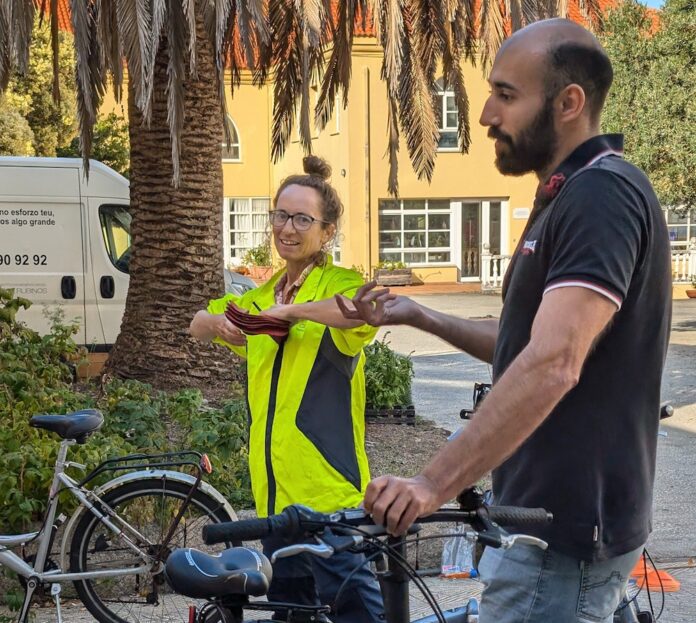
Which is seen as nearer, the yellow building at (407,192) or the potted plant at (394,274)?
the potted plant at (394,274)

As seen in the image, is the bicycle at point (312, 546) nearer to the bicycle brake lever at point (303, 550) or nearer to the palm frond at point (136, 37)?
the bicycle brake lever at point (303, 550)

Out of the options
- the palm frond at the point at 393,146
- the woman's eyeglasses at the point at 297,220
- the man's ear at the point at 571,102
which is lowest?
the woman's eyeglasses at the point at 297,220

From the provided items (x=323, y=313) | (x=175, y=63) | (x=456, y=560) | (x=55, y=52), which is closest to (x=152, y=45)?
(x=175, y=63)

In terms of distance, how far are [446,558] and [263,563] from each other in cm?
375

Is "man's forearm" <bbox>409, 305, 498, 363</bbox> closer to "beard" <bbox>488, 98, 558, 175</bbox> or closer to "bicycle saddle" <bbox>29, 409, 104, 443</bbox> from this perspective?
"beard" <bbox>488, 98, 558, 175</bbox>

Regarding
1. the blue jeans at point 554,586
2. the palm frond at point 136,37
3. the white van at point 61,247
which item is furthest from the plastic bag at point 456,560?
the white van at point 61,247

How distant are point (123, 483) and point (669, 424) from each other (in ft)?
22.9

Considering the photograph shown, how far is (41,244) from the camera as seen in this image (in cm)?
1285

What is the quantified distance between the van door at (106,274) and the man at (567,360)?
1100cm

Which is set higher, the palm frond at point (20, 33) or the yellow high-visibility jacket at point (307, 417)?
the palm frond at point (20, 33)

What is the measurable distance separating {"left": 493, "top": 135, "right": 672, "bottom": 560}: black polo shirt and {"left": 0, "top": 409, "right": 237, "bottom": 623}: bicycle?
303 cm

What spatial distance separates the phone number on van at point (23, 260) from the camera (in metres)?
12.9

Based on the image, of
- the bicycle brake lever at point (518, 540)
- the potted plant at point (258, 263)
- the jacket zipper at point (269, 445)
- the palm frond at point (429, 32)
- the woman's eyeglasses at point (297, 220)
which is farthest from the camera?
the potted plant at point (258, 263)

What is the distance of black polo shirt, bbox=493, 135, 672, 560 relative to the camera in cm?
209
